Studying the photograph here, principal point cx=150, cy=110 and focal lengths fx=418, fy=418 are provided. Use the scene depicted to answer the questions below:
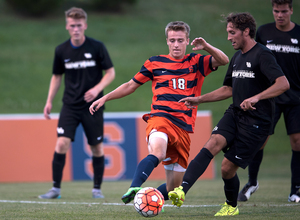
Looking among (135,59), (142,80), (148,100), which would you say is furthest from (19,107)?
(142,80)

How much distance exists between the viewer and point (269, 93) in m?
3.88

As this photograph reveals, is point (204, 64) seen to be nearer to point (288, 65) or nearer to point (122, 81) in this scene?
point (288, 65)

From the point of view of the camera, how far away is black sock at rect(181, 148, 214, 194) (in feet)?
12.8

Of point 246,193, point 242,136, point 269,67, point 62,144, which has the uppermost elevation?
point 269,67

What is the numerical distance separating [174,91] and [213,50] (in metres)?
0.59

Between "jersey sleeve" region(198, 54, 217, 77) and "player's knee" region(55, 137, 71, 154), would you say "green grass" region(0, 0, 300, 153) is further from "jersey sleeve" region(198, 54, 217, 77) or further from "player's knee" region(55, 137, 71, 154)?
"jersey sleeve" region(198, 54, 217, 77)

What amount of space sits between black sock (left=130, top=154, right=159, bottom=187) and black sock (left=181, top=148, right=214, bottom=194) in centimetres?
33

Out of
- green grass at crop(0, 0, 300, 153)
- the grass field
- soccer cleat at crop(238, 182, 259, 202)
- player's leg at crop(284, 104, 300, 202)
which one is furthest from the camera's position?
green grass at crop(0, 0, 300, 153)

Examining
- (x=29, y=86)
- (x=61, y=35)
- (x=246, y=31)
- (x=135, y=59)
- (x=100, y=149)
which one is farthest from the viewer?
(x=61, y=35)

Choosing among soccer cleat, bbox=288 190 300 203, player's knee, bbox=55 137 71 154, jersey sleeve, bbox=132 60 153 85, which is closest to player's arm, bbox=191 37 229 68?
jersey sleeve, bbox=132 60 153 85

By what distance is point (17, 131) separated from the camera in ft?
32.4

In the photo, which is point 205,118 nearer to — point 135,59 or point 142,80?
point 142,80

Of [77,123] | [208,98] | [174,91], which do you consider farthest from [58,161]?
[208,98]

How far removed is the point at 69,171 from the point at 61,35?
704 inches
